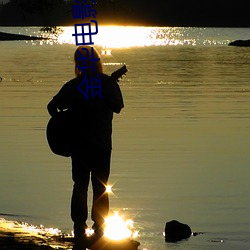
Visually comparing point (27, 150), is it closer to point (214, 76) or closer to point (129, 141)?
point (129, 141)

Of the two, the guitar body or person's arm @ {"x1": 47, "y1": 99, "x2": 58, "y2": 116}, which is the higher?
person's arm @ {"x1": 47, "y1": 99, "x2": 58, "y2": 116}

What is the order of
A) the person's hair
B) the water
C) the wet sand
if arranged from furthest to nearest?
the water
the wet sand
the person's hair

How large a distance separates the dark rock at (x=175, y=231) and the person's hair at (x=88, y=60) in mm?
3880

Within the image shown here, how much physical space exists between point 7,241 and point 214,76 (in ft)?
182

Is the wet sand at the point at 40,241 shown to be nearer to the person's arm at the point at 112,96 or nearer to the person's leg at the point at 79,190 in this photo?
the person's leg at the point at 79,190

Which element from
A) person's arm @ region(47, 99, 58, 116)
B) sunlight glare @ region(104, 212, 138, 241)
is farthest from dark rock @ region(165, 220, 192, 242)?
person's arm @ region(47, 99, 58, 116)

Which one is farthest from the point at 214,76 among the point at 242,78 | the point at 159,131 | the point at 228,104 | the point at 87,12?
the point at 87,12

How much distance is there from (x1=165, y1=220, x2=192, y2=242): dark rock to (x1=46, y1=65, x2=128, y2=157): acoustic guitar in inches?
140

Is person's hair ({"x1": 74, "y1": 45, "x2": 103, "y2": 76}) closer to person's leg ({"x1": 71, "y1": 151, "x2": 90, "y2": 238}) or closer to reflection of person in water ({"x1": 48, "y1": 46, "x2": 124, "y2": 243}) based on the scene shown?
reflection of person in water ({"x1": 48, "y1": 46, "x2": 124, "y2": 243})

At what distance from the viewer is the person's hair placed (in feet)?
34.0

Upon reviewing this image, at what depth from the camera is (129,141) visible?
25688mm
